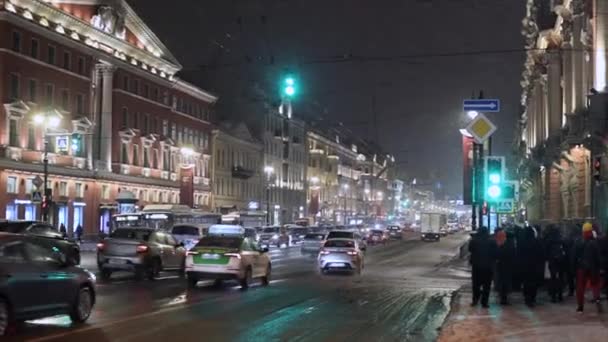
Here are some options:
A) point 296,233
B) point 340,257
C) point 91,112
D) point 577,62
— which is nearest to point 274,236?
point 296,233

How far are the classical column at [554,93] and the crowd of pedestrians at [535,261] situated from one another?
33.0 meters

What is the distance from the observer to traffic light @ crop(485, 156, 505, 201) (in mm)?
24000

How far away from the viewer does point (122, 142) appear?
7312cm

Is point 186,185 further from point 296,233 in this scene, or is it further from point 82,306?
point 82,306

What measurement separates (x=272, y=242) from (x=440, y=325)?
5107cm

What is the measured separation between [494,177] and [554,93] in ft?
107

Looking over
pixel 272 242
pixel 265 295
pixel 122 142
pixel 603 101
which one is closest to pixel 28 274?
pixel 265 295

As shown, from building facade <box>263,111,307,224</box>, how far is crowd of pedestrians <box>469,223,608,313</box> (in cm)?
7979

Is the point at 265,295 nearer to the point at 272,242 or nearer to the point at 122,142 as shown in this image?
the point at 272,242

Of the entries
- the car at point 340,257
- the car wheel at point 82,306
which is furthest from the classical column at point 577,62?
the car wheel at point 82,306

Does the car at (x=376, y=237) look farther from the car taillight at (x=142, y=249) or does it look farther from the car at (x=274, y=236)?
the car taillight at (x=142, y=249)

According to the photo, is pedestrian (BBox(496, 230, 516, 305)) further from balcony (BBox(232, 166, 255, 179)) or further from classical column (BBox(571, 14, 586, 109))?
balcony (BBox(232, 166, 255, 179))

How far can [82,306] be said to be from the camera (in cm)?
1534

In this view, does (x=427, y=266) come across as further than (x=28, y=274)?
Yes
